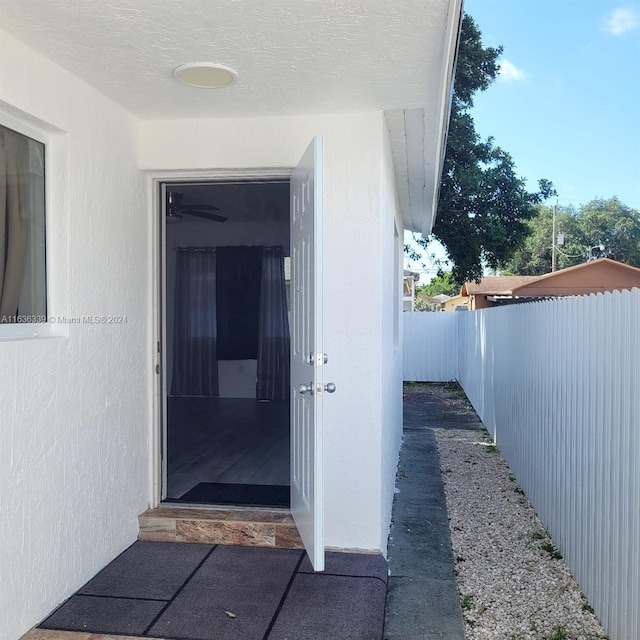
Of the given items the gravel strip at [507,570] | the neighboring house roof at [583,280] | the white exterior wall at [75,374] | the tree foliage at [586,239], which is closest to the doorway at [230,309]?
the gravel strip at [507,570]

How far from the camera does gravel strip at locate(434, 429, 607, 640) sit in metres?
2.78

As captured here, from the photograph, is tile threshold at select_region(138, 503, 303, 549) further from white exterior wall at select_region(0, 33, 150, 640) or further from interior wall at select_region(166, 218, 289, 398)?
interior wall at select_region(166, 218, 289, 398)

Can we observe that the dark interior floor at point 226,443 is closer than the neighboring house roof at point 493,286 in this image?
Yes

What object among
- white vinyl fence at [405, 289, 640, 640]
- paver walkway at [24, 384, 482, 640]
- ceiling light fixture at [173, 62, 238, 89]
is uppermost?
ceiling light fixture at [173, 62, 238, 89]

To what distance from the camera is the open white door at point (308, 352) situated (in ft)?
8.84

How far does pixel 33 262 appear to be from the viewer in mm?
2699

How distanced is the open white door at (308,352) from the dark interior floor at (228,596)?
0.20 meters

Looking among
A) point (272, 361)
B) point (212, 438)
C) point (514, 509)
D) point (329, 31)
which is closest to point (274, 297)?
point (272, 361)

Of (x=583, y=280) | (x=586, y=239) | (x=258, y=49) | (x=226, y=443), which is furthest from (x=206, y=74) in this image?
(x=586, y=239)

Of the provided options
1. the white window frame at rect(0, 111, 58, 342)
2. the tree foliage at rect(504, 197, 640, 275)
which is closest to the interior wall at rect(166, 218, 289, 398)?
the white window frame at rect(0, 111, 58, 342)

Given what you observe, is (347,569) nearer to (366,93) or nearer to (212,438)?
(366,93)

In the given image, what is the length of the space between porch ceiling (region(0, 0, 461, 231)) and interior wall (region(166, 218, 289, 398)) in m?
5.69

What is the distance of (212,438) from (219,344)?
328 cm

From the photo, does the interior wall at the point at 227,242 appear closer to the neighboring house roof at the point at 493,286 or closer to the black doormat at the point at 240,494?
the black doormat at the point at 240,494
